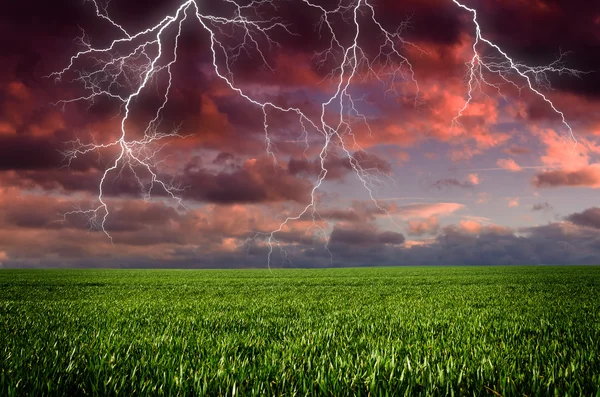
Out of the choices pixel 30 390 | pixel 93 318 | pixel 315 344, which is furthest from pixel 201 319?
pixel 30 390

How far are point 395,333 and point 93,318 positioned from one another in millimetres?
6739

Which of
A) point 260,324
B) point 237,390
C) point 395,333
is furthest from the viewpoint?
point 260,324

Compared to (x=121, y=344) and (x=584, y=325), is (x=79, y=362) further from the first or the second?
(x=584, y=325)

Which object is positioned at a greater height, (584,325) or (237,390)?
(237,390)

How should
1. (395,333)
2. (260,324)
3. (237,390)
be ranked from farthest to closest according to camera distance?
(260,324)
(395,333)
(237,390)

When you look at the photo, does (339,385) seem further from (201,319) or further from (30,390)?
(201,319)

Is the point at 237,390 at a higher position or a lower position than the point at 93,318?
higher

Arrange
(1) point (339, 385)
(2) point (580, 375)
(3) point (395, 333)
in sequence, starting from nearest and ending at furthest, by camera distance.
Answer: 1. (1) point (339, 385)
2. (2) point (580, 375)
3. (3) point (395, 333)

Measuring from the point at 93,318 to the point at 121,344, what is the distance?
13.5ft

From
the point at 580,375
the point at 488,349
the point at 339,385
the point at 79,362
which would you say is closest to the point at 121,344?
the point at 79,362

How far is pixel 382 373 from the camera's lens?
4.02 m

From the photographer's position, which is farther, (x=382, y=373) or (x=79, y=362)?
(x=79, y=362)

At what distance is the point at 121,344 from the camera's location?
19.2ft

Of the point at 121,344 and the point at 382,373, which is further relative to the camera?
the point at 121,344
